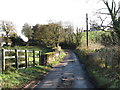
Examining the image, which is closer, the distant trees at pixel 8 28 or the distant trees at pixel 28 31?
the distant trees at pixel 8 28

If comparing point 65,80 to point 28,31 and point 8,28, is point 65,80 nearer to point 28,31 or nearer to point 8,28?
point 8,28

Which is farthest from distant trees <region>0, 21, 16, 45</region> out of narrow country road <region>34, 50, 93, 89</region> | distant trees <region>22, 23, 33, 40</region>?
narrow country road <region>34, 50, 93, 89</region>

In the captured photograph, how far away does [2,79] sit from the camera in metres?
8.40

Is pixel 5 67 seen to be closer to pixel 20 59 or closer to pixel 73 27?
pixel 20 59

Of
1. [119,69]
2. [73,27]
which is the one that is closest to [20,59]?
[119,69]

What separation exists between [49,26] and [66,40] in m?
17.7

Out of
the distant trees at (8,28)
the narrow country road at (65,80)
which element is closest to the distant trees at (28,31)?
the distant trees at (8,28)

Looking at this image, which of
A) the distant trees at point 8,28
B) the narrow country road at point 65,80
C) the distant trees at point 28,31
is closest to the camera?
the narrow country road at point 65,80

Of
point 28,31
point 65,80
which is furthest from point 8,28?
point 65,80

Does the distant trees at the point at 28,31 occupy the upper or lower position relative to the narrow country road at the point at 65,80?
upper

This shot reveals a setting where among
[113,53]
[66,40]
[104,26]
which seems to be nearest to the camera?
[113,53]

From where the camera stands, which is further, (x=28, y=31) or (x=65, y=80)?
(x=28, y=31)

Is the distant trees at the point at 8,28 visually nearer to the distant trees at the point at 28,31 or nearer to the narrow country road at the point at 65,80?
the distant trees at the point at 28,31

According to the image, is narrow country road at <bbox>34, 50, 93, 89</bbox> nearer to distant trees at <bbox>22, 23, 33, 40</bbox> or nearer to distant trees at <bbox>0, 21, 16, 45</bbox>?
distant trees at <bbox>0, 21, 16, 45</bbox>
